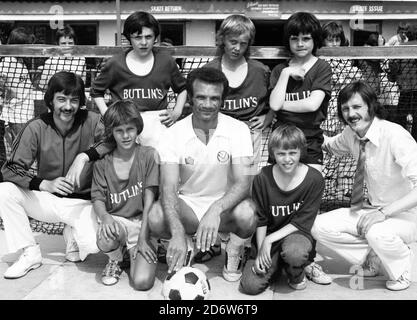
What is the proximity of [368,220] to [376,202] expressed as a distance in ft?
0.95

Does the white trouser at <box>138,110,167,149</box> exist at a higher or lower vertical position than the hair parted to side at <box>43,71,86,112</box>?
lower

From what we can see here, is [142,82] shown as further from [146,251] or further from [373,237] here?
[373,237]

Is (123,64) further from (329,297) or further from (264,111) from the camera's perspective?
(329,297)

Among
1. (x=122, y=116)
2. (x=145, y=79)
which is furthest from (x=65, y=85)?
(x=145, y=79)

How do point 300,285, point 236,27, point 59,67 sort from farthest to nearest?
point 59,67 → point 236,27 → point 300,285

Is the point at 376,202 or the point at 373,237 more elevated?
the point at 376,202

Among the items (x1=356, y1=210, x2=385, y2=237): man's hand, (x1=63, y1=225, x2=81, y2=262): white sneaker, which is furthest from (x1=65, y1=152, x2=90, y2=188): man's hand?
(x1=356, y1=210, x2=385, y2=237): man's hand

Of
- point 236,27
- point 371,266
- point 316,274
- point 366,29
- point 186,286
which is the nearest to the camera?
point 186,286

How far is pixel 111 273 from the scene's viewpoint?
3953 millimetres

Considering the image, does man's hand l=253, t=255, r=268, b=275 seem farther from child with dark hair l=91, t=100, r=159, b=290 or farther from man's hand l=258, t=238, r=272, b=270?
child with dark hair l=91, t=100, r=159, b=290

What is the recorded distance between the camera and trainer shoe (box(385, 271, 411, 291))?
148 inches

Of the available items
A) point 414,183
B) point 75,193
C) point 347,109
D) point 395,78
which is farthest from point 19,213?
point 395,78

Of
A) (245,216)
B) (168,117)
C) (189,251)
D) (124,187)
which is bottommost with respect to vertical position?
(189,251)

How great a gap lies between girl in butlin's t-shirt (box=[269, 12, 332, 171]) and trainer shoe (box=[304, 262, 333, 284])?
0.77 m
